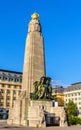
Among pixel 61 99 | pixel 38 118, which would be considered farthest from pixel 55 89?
pixel 38 118

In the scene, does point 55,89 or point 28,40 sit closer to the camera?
point 28,40

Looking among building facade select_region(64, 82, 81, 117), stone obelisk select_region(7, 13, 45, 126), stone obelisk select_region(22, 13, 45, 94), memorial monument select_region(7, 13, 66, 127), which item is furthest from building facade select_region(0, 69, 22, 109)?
stone obelisk select_region(22, 13, 45, 94)

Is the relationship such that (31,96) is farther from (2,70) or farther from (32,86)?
(2,70)

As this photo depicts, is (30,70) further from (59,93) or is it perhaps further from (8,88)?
(59,93)

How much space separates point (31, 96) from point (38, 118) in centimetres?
584

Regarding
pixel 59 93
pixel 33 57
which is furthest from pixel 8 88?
pixel 33 57

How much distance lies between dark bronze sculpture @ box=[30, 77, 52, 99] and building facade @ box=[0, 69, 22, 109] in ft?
164

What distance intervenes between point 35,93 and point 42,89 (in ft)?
4.95

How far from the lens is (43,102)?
43.0 m

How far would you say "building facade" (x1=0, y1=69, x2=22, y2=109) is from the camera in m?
92.9

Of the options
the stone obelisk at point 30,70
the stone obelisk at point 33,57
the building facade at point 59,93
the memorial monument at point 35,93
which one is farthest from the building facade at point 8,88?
the stone obelisk at point 33,57

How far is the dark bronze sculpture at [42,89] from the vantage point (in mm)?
43406

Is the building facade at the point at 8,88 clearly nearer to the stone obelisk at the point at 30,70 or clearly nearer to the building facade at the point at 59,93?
the building facade at the point at 59,93

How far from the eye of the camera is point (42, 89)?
43.4 metres
